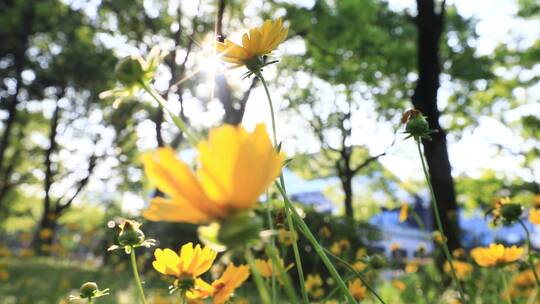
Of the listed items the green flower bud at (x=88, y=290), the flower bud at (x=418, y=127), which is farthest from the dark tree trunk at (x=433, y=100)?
the green flower bud at (x=88, y=290)

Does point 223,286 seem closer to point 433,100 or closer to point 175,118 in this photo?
point 175,118

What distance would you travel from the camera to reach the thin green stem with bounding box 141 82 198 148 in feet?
1.33

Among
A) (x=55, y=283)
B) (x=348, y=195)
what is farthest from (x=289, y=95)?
(x=55, y=283)

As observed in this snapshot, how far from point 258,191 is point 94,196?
22873 mm

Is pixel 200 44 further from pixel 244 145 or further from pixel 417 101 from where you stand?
pixel 417 101

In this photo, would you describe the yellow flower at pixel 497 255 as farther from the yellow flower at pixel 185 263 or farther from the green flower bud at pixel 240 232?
the green flower bud at pixel 240 232

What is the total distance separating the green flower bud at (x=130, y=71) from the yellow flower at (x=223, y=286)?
1.04 feet

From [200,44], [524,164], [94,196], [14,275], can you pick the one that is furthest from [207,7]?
[94,196]

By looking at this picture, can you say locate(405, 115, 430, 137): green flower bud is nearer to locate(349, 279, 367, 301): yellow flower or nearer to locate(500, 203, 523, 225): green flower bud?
locate(500, 203, 523, 225): green flower bud

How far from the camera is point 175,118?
0.48 meters

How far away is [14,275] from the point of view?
638cm

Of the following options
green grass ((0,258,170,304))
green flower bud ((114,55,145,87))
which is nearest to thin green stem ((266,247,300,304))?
green flower bud ((114,55,145,87))

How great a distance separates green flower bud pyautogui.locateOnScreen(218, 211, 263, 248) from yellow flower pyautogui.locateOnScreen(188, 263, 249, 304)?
367 millimetres

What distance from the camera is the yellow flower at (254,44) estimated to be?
2.16 feet
